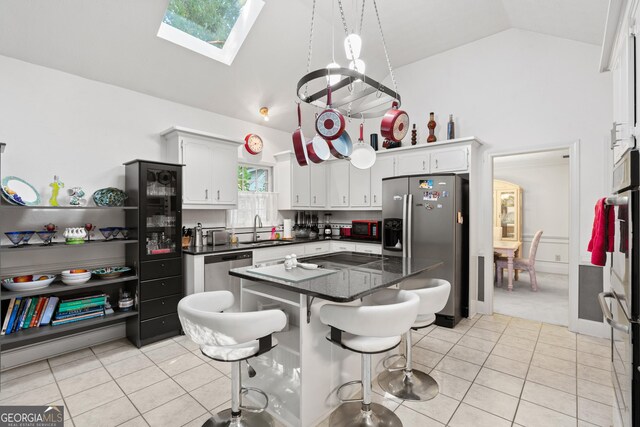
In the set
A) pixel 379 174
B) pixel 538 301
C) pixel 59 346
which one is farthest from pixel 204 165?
pixel 538 301

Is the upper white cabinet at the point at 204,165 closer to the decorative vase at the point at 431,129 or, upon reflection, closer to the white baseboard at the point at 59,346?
the white baseboard at the point at 59,346

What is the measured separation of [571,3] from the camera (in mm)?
2854

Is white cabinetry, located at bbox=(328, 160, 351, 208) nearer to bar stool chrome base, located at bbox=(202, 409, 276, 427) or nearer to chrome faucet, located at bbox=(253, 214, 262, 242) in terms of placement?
chrome faucet, located at bbox=(253, 214, 262, 242)

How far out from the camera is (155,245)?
3.37m

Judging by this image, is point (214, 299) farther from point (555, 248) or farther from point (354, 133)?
point (555, 248)

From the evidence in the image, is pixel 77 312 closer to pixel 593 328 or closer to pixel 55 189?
pixel 55 189

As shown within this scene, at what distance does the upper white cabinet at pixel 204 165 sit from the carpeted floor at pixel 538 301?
410cm

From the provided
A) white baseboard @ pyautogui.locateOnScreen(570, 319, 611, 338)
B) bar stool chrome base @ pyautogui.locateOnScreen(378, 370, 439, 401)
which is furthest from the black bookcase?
white baseboard @ pyautogui.locateOnScreen(570, 319, 611, 338)

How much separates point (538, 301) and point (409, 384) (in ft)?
11.4

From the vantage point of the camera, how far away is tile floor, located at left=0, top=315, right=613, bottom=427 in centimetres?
209

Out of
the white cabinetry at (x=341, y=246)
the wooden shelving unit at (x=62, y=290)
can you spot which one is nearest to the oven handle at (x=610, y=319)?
the white cabinetry at (x=341, y=246)

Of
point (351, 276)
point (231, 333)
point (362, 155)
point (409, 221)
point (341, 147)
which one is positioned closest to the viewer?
point (231, 333)

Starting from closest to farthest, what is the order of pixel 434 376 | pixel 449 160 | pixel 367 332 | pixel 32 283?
pixel 367 332 → pixel 434 376 → pixel 32 283 → pixel 449 160

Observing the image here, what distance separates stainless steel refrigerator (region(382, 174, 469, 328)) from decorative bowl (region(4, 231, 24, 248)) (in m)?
3.82
